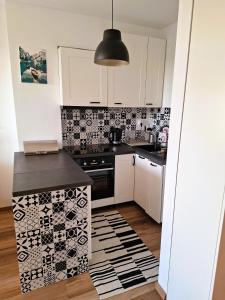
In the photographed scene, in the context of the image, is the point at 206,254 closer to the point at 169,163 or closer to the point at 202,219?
the point at 202,219

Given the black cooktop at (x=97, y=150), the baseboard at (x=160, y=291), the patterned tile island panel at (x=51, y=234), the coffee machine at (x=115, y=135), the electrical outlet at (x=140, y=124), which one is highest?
the electrical outlet at (x=140, y=124)

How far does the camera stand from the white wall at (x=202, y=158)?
3.55ft

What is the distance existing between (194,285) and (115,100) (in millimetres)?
2200

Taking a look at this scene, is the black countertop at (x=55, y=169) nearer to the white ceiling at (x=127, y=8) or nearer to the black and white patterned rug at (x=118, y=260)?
the black and white patterned rug at (x=118, y=260)

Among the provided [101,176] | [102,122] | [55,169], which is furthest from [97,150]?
[55,169]

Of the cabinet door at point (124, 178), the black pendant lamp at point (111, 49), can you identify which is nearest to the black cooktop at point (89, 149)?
the cabinet door at point (124, 178)

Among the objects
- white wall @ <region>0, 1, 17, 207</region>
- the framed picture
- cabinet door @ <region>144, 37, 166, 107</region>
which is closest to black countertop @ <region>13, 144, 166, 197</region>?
white wall @ <region>0, 1, 17, 207</region>

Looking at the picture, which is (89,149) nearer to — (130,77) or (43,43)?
(130,77)

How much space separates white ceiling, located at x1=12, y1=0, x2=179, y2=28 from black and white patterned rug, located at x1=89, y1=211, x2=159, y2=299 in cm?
251

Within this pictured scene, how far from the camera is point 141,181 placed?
284 centimetres

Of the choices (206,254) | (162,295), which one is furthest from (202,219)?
(162,295)

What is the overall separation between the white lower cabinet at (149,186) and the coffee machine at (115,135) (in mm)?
438

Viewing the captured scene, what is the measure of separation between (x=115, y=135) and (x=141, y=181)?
771 mm

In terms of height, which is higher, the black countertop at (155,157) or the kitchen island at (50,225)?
the black countertop at (155,157)
